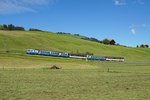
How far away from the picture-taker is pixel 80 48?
578 ft

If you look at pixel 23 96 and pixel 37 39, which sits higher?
pixel 37 39

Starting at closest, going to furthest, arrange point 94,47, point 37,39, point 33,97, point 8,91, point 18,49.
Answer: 1. point 33,97
2. point 8,91
3. point 18,49
4. point 37,39
5. point 94,47

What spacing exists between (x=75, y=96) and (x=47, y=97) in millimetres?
2126

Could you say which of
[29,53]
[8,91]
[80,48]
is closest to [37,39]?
[80,48]

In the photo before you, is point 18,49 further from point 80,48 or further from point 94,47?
point 94,47

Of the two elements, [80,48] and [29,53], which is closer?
[29,53]

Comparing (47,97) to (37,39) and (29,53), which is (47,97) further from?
(37,39)

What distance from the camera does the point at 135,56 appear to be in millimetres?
180625

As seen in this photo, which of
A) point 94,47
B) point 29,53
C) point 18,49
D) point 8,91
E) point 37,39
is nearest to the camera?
point 8,91

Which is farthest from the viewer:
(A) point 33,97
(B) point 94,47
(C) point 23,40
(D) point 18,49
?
(B) point 94,47

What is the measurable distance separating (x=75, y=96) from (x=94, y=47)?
535 ft

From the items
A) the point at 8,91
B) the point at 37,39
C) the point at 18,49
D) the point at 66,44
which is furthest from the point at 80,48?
the point at 8,91

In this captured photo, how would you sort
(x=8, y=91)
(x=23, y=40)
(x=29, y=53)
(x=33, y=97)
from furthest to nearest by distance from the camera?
(x=23, y=40) → (x=29, y=53) → (x=8, y=91) → (x=33, y=97)

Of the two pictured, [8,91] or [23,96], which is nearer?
[23,96]
